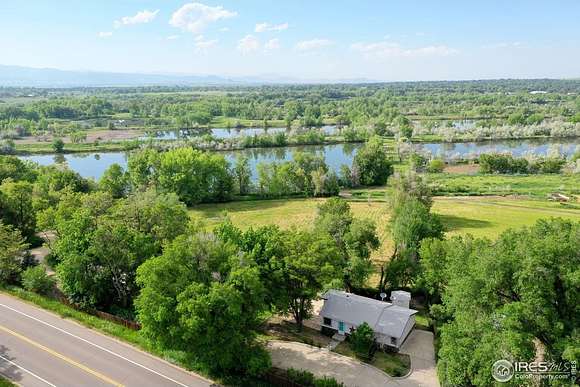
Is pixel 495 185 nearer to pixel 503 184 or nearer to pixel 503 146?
pixel 503 184

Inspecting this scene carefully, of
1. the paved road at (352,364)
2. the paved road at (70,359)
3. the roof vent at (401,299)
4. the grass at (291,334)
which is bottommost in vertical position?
the grass at (291,334)

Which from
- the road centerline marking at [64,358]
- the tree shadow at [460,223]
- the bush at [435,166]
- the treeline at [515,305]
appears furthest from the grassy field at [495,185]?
the road centerline marking at [64,358]

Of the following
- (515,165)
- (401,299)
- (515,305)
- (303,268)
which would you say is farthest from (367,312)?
(515,165)

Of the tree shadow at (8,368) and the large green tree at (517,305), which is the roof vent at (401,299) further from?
the tree shadow at (8,368)

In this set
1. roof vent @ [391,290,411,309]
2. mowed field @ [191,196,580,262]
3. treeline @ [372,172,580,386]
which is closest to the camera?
treeline @ [372,172,580,386]

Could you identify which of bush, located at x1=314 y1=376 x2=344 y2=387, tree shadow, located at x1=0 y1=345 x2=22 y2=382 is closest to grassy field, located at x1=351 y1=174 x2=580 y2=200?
bush, located at x1=314 y1=376 x2=344 y2=387

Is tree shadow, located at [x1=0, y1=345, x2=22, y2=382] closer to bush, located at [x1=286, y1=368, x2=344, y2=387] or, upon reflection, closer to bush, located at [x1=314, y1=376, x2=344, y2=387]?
bush, located at [x1=286, y1=368, x2=344, y2=387]

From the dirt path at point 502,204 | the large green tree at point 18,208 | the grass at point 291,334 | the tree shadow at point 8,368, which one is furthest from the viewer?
the dirt path at point 502,204

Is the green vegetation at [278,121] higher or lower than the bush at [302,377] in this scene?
higher
